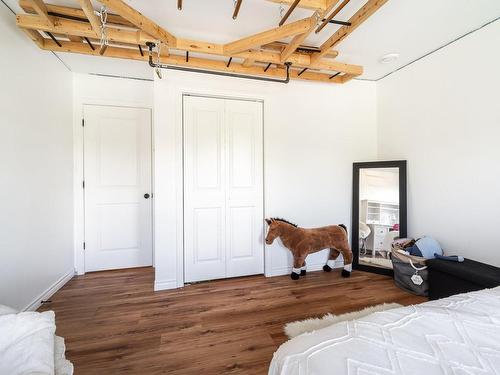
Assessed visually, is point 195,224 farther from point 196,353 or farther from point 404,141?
point 404,141

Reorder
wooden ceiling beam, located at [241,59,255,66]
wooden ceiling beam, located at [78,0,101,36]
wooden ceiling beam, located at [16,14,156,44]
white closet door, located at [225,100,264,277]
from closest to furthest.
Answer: wooden ceiling beam, located at [78,0,101,36]
wooden ceiling beam, located at [16,14,156,44]
wooden ceiling beam, located at [241,59,255,66]
white closet door, located at [225,100,264,277]

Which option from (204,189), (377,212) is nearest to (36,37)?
(204,189)

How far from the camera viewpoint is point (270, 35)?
1873mm

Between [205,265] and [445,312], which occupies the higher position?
[445,312]

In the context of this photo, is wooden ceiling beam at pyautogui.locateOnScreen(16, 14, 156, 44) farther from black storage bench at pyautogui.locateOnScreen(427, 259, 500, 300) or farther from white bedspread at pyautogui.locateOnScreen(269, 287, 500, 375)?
black storage bench at pyautogui.locateOnScreen(427, 259, 500, 300)

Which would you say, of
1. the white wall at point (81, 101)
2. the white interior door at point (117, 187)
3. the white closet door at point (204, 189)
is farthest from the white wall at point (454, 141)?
the white wall at point (81, 101)

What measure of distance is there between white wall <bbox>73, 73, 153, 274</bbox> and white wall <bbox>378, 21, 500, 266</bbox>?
11.8ft

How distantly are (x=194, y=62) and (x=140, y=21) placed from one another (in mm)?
773

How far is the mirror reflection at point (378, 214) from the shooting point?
9.41ft

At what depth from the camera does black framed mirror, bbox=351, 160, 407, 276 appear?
2.83 m

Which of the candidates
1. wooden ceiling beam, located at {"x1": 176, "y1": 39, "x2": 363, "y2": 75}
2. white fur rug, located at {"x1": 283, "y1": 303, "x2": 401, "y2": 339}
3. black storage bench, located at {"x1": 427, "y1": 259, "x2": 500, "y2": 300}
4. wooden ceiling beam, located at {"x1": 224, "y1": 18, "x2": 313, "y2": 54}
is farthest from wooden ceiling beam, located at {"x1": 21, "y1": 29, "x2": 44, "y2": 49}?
black storage bench, located at {"x1": 427, "y1": 259, "x2": 500, "y2": 300}

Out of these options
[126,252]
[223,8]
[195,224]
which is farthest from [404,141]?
[126,252]

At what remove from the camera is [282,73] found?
2.69 metres

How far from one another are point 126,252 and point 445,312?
3.32m
